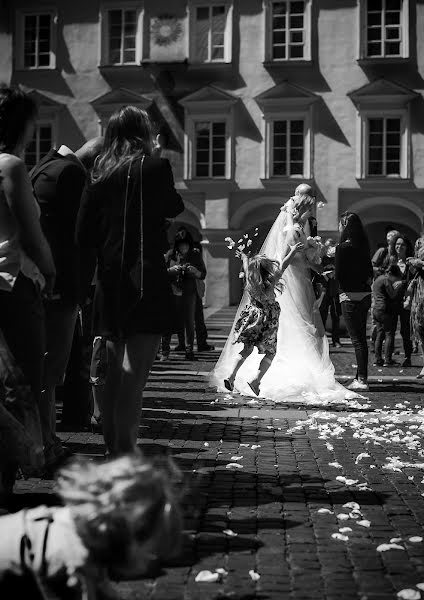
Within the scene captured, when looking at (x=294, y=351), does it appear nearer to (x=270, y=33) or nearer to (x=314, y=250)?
(x=314, y=250)

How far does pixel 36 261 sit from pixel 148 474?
255cm

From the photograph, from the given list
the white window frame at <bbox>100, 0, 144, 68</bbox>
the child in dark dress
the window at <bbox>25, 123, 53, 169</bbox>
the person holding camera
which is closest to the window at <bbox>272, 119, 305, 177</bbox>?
the white window frame at <bbox>100, 0, 144, 68</bbox>

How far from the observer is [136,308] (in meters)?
5.10

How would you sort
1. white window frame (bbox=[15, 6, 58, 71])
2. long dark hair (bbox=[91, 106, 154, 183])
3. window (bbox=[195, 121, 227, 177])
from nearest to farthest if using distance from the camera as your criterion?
1. long dark hair (bbox=[91, 106, 154, 183])
2. window (bbox=[195, 121, 227, 177])
3. white window frame (bbox=[15, 6, 58, 71])

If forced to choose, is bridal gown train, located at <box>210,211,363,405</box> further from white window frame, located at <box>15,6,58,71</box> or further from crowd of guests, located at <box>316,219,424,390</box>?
white window frame, located at <box>15,6,58,71</box>

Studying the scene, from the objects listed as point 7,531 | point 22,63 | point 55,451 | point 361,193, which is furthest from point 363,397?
point 22,63

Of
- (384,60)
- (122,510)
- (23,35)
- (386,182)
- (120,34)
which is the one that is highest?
(23,35)

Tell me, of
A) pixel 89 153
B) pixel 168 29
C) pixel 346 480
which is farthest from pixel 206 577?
pixel 168 29

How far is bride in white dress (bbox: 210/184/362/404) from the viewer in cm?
1045

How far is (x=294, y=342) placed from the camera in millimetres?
11094

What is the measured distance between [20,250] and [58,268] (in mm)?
1341

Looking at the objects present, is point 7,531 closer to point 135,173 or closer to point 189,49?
point 135,173

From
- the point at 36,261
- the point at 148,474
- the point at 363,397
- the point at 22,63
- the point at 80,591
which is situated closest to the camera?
the point at 148,474

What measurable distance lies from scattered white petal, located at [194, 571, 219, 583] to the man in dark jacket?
7.65 ft
